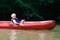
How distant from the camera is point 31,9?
2134cm

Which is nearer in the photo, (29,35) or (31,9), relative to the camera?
(29,35)

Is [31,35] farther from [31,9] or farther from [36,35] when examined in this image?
[31,9]

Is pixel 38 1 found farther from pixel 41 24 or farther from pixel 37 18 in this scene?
pixel 41 24

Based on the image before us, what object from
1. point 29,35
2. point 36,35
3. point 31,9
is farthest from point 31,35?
point 31,9

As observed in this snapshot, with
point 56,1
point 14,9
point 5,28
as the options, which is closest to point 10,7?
point 14,9

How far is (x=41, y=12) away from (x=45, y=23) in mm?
7735

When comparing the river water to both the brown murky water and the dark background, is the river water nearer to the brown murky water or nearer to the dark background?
the brown murky water

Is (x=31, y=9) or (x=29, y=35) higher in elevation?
(x=31, y=9)

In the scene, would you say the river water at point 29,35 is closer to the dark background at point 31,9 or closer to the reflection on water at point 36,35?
the reflection on water at point 36,35

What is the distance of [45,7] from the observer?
21.9 meters

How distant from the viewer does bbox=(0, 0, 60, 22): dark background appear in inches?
834

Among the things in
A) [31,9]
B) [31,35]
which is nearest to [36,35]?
[31,35]

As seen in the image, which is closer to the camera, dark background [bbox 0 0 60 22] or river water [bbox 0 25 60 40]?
river water [bbox 0 25 60 40]

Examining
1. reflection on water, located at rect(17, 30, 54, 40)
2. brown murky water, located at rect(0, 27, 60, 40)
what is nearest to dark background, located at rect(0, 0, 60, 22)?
reflection on water, located at rect(17, 30, 54, 40)
